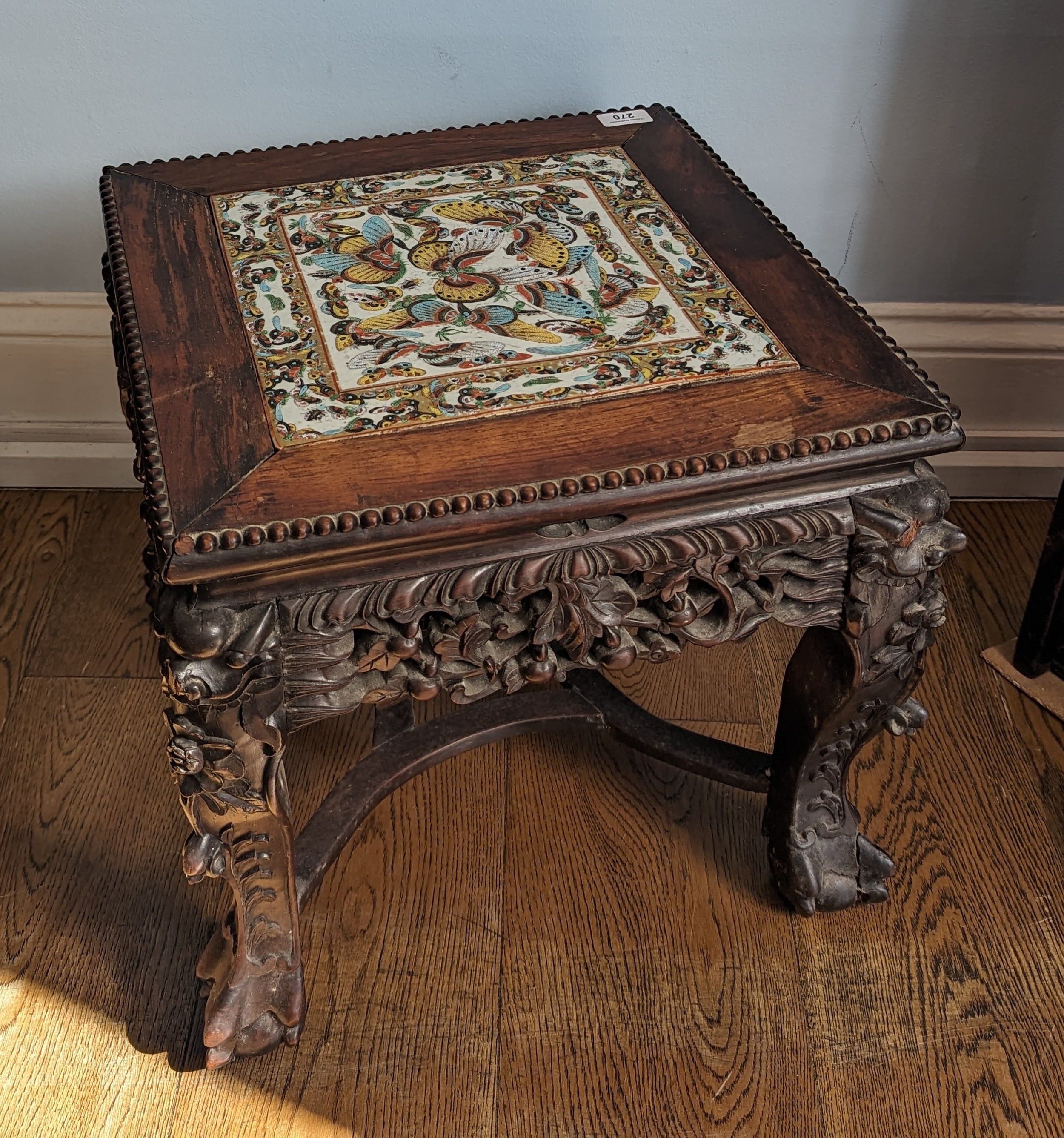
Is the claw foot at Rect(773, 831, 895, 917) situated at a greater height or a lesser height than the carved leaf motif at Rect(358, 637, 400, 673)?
lesser

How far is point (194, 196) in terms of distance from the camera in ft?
3.55

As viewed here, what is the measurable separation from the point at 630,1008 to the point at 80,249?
1.01 m

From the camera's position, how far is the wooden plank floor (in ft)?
3.28

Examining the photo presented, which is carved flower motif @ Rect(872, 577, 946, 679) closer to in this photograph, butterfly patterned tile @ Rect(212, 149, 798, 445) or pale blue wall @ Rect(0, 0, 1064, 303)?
butterfly patterned tile @ Rect(212, 149, 798, 445)

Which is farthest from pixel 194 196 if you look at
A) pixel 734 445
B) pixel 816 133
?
pixel 816 133

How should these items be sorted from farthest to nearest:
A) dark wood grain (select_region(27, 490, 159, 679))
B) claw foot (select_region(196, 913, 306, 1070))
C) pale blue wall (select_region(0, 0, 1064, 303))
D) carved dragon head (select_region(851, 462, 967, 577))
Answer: dark wood grain (select_region(27, 490, 159, 679)) < pale blue wall (select_region(0, 0, 1064, 303)) < claw foot (select_region(196, 913, 306, 1070)) < carved dragon head (select_region(851, 462, 967, 577))

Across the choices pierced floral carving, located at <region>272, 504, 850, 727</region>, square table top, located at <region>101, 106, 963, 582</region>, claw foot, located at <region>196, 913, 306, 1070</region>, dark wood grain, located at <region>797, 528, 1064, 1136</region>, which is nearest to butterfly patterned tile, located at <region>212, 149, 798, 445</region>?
square table top, located at <region>101, 106, 963, 582</region>

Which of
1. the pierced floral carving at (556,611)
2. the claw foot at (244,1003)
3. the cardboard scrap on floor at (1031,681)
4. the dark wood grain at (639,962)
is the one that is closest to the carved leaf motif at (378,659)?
the pierced floral carving at (556,611)

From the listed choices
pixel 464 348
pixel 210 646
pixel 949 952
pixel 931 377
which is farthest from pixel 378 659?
pixel 931 377

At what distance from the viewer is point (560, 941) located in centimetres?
112

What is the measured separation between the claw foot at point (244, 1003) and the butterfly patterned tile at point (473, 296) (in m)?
0.45

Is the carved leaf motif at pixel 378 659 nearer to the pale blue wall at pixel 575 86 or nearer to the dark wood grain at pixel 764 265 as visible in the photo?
the dark wood grain at pixel 764 265

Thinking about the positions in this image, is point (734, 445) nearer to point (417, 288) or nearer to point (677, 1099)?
point (417, 288)

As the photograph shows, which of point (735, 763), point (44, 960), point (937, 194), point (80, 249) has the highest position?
point (937, 194)
